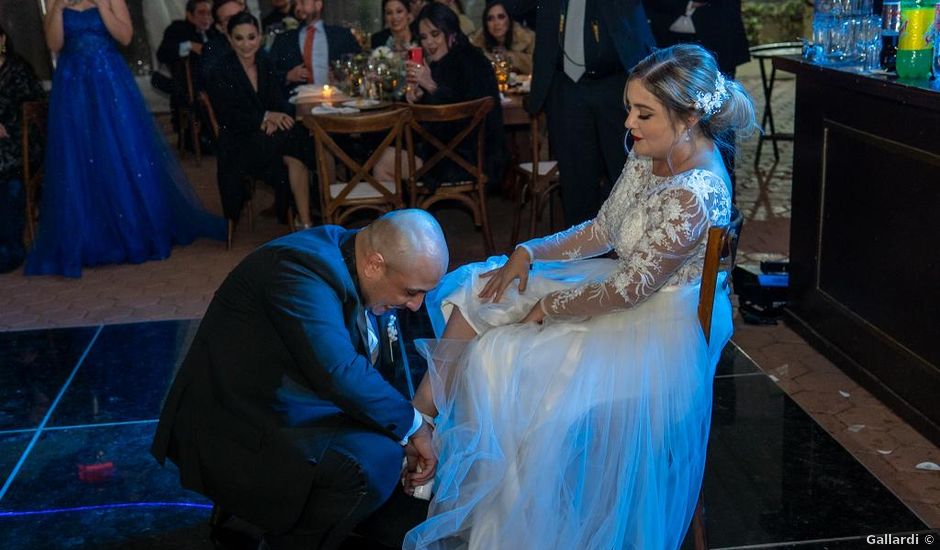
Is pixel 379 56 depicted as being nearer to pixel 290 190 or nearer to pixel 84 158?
pixel 290 190

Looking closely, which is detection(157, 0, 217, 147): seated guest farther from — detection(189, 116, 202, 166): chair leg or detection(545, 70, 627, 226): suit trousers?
detection(545, 70, 627, 226): suit trousers

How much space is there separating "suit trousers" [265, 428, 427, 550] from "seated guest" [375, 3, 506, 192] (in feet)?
10.8

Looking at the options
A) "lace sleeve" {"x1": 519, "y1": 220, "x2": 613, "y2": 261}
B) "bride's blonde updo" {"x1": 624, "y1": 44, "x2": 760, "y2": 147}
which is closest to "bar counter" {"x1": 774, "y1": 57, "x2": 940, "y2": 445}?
"bride's blonde updo" {"x1": 624, "y1": 44, "x2": 760, "y2": 147}

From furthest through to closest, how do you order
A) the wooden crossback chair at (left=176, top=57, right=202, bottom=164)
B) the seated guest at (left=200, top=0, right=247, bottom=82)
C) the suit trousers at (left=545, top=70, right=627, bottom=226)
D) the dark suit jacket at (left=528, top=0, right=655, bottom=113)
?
the wooden crossback chair at (left=176, top=57, right=202, bottom=164), the seated guest at (left=200, top=0, right=247, bottom=82), the suit trousers at (left=545, top=70, right=627, bottom=226), the dark suit jacket at (left=528, top=0, right=655, bottom=113)

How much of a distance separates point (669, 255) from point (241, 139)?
4.24 metres

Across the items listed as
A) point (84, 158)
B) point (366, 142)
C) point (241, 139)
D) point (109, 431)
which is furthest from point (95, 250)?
point (109, 431)

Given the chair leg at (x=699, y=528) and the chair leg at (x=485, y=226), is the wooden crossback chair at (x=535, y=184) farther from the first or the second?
the chair leg at (x=699, y=528)

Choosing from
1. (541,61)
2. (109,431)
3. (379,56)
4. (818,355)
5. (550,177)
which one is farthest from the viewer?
(379,56)

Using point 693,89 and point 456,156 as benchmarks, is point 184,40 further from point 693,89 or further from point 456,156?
point 693,89

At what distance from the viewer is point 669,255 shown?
8.80ft

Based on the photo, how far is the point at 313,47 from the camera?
7555 millimetres

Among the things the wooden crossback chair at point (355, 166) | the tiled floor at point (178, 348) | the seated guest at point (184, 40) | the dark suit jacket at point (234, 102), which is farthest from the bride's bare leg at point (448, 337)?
the seated guest at point (184, 40)

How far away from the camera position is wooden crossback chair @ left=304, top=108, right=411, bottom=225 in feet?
17.3

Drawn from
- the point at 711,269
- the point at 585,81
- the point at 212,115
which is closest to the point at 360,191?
the point at 212,115
